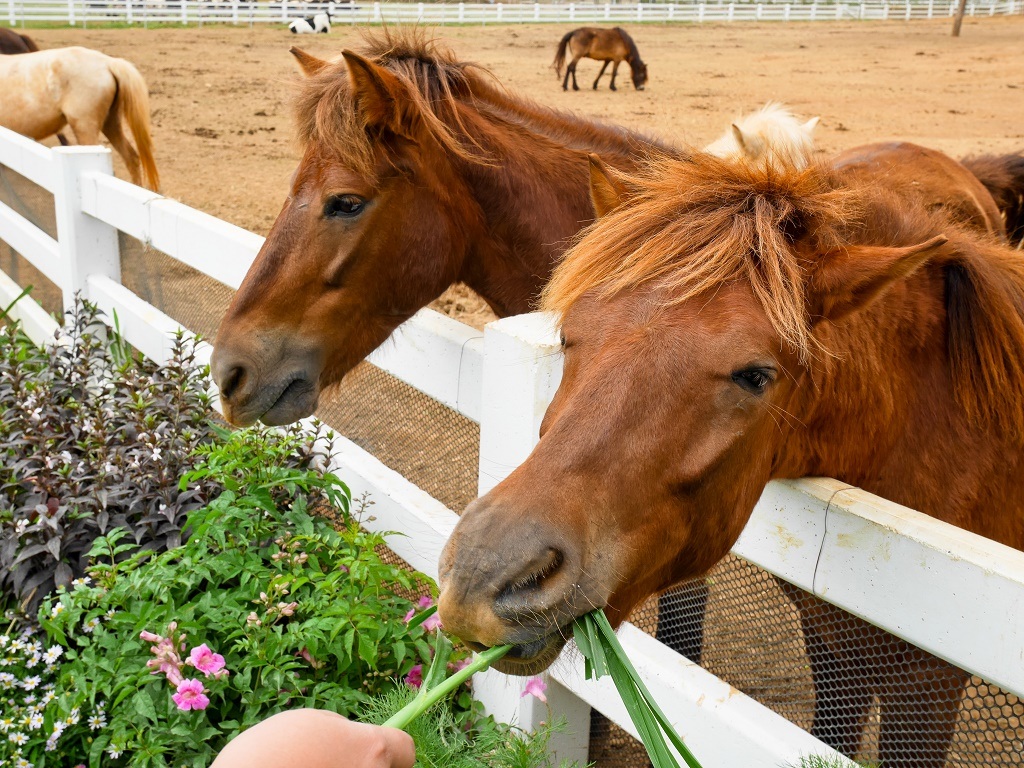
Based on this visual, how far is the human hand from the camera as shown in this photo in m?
1.01

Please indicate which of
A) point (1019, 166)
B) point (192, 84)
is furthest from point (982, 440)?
point (192, 84)

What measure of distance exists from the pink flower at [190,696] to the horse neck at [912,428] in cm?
145

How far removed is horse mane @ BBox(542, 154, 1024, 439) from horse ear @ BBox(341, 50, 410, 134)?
1017 millimetres

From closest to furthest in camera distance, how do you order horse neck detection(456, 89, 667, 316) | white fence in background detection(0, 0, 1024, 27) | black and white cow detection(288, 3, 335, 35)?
horse neck detection(456, 89, 667, 316) < white fence in background detection(0, 0, 1024, 27) < black and white cow detection(288, 3, 335, 35)

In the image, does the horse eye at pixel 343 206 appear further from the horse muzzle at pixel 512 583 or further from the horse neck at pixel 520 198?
the horse muzzle at pixel 512 583

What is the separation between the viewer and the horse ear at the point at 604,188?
2.03 metres

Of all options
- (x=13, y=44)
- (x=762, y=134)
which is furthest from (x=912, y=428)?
(x=13, y=44)

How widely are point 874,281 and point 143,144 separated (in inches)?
394

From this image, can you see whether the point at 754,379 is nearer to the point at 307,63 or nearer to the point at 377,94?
the point at 377,94

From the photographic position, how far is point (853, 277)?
165 cm

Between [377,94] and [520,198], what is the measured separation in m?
0.57

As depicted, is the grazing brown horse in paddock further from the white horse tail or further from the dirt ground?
the white horse tail

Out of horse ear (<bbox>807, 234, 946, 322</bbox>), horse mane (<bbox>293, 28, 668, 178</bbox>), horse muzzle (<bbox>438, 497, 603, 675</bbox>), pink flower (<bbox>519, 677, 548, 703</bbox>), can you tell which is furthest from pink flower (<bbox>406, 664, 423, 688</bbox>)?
horse mane (<bbox>293, 28, 668, 178</bbox>)

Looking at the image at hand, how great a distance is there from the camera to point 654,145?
3254 mm
